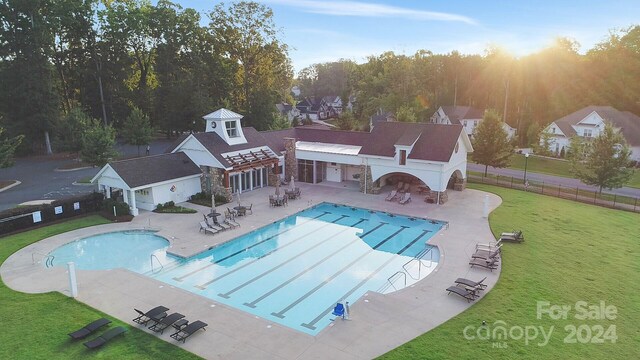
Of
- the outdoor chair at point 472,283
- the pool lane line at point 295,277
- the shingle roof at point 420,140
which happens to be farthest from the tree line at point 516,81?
the outdoor chair at point 472,283

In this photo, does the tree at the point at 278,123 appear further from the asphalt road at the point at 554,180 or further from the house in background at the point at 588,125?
the house in background at the point at 588,125

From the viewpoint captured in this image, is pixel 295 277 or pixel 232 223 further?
pixel 232 223

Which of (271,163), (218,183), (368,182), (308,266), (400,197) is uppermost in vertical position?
(271,163)

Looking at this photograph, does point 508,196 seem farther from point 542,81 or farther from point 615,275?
point 542,81

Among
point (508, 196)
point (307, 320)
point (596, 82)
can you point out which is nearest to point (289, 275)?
point (307, 320)

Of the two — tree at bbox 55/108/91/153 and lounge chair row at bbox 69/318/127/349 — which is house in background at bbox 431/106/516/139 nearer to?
tree at bbox 55/108/91/153

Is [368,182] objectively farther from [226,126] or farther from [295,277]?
[295,277]

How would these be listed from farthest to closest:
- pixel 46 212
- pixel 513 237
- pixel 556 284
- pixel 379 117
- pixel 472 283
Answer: pixel 379 117, pixel 46 212, pixel 513 237, pixel 556 284, pixel 472 283

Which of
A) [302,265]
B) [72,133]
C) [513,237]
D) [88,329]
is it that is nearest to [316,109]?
[72,133]
